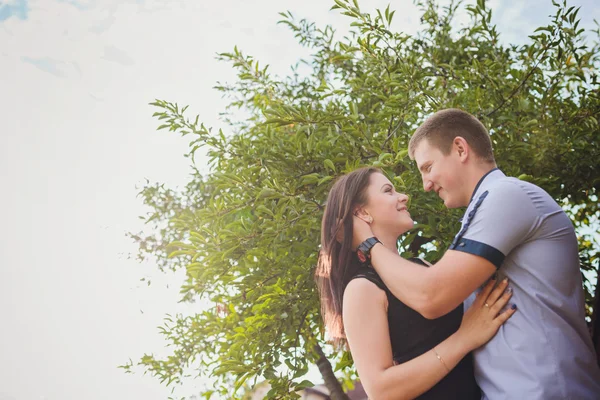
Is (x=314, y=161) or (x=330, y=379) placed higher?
(x=314, y=161)

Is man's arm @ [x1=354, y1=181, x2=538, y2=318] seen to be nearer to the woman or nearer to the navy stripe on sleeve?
the navy stripe on sleeve

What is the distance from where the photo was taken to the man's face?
2.51 m

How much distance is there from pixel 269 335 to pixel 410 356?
2014 mm

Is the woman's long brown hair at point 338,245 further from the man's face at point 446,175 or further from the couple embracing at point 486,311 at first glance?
the man's face at point 446,175

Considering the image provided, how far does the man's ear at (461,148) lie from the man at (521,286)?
0.35 meters

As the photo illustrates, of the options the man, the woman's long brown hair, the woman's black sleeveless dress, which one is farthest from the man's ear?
the woman's black sleeveless dress

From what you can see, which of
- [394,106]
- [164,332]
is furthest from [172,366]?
[394,106]

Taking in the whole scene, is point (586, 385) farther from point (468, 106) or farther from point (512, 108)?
point (512, 108)

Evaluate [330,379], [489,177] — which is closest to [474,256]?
[489,177]

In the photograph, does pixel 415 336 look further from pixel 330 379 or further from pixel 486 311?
pixel 330 379

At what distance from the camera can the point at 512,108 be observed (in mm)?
4867

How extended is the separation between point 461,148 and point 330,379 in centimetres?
506

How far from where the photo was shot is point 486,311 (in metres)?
2.07

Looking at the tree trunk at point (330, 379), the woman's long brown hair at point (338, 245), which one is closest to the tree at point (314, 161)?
the woman's long brown hair at point (338, 245)
